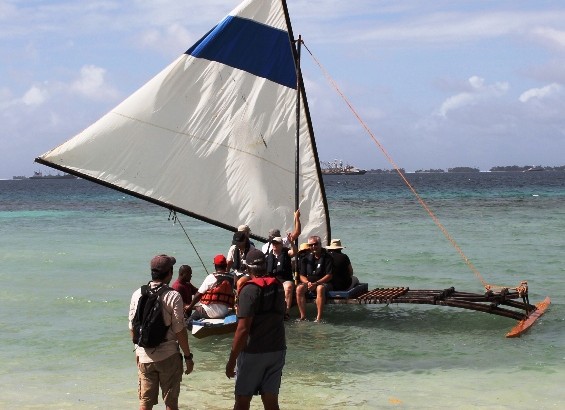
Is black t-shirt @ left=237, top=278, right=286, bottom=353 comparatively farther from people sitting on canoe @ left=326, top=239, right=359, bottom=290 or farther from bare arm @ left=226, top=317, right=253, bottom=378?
people sitting on canoe @ left=326, top=239, right=359, bottom=290

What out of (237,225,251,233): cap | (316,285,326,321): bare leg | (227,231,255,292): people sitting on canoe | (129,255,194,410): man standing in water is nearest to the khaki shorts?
(129,255,194,410): man standing in water

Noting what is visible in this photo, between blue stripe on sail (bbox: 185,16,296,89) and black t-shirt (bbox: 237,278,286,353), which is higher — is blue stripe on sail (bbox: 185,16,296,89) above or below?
above

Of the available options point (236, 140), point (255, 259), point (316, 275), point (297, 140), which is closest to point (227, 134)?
point (236, 140)

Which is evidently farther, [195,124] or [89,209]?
[89,209]

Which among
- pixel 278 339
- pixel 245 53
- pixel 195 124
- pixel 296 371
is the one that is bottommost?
pixel 296 371

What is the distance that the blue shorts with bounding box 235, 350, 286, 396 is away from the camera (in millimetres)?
7590

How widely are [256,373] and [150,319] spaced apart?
1.08m

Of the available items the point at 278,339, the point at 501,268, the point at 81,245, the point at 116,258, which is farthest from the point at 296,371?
the point at 81,245

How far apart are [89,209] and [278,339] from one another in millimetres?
61223

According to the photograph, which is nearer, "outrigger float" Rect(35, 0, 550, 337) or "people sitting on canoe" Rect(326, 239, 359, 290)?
"outrigger float" Rect(35, 0, 550, 337)

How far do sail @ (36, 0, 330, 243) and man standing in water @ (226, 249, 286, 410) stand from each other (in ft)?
22.4

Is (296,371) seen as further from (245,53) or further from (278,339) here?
(245,53)

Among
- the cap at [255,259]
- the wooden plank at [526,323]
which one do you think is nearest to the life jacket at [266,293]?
the cap at [255,259]

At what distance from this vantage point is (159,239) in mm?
37438
